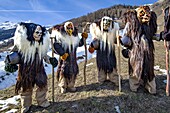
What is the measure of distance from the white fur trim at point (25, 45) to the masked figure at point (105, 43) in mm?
1090

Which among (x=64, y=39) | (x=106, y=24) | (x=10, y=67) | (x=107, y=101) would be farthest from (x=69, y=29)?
(x=107, y=101)

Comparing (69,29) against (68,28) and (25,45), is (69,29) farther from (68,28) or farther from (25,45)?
(25,45)

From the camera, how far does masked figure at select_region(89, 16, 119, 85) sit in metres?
5.04

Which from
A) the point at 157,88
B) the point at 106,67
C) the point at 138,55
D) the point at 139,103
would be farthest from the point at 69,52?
the point at 157,88

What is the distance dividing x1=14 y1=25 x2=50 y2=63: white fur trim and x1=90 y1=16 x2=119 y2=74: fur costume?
1100 mm

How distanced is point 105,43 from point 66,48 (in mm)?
800

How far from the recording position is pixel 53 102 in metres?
4.70

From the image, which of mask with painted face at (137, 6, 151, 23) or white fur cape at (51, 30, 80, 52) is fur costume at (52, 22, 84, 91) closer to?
white fur cape at (51, 30, 80, 52)

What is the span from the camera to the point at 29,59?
433cm

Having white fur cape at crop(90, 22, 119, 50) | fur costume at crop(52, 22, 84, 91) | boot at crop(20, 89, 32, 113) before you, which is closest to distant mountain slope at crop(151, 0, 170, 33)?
white fur cape at crop(90, 22, 119, 50)

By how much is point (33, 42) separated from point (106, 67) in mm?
1617

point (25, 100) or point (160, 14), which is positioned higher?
point (160, 14)

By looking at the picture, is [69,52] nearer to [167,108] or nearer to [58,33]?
[58,33]

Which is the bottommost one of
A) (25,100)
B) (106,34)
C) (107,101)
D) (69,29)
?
(107,101)
